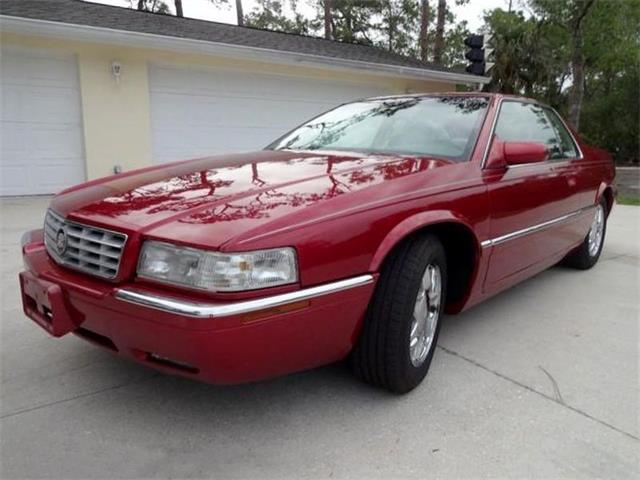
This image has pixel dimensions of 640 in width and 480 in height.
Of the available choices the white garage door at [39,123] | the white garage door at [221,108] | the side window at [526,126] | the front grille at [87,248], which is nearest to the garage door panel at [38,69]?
the white garage door at [39,123]

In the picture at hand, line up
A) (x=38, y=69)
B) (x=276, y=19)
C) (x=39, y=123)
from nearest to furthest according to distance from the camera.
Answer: (x=38, y=69), (x=39, y=123), (x=276, y=19)

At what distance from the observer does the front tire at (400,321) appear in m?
2.26

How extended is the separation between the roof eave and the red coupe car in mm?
5980

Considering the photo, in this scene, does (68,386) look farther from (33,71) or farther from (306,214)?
(33,71)

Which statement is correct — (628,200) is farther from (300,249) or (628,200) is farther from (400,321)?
(300,249)

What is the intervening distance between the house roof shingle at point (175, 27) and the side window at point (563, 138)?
6.59 metres

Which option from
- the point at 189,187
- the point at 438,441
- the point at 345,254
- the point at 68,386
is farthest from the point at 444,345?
the point at 68,386

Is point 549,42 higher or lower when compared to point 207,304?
higher

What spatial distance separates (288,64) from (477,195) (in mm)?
8169

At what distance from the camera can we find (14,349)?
292cm

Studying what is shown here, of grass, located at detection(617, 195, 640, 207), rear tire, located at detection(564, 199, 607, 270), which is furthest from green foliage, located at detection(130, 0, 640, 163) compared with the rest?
rear tire, located at detection(564, 199, 607, 270)

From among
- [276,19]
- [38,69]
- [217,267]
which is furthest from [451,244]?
[276,19]

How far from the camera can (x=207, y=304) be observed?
1807 millimetres

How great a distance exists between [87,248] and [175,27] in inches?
357
